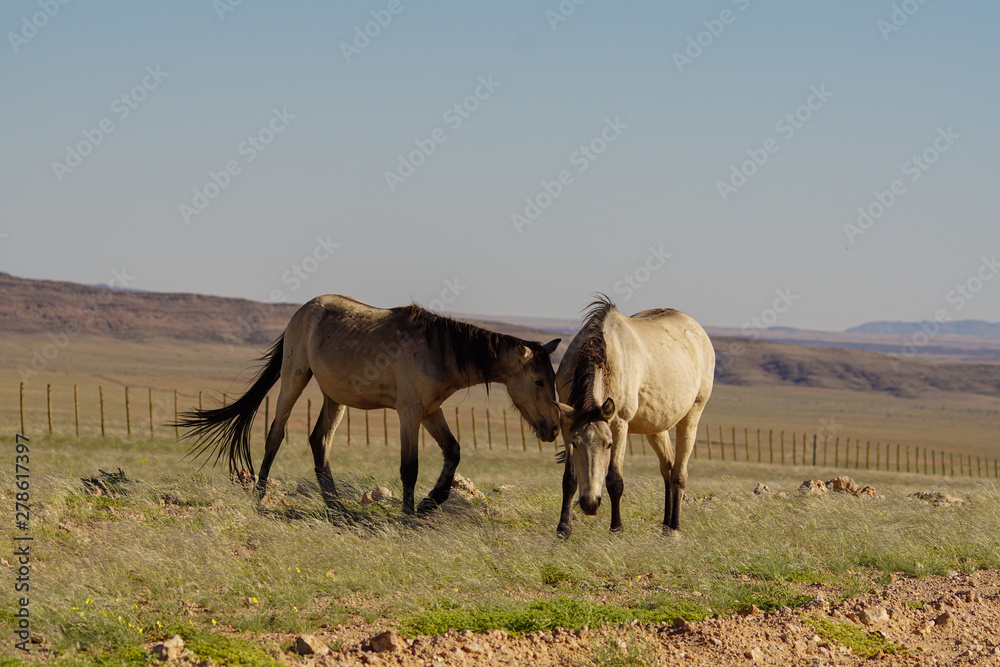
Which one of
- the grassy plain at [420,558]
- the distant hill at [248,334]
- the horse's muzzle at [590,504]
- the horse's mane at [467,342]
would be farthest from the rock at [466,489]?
the distant hill at [248,334]

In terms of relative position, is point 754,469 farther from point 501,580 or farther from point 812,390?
point 812,390

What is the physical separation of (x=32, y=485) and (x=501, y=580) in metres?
6.28

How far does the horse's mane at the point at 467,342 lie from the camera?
9805 millimetres

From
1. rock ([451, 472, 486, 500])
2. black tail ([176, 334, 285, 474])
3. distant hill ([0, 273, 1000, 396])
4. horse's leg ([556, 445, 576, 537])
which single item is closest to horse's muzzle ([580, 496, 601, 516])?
horse's leg ([556, 445, 576, 537])

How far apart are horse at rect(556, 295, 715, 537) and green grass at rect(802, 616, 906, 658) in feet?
7.18

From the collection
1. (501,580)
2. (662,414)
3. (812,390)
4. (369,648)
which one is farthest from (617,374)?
(812,390)

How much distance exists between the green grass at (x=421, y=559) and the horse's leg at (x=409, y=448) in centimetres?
28

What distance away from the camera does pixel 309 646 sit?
5.50 meters

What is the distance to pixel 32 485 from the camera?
10.5m

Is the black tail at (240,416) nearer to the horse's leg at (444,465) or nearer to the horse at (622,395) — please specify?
the horse's leg at (444,465)

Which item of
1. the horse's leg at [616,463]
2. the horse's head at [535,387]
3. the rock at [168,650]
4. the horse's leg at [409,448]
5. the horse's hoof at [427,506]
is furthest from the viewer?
the horse's hoof at [427,506]

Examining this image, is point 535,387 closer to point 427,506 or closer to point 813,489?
point 427,506

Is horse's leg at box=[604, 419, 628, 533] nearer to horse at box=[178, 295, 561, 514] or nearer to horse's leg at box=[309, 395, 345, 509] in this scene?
horse at box=[178, 295, 561, 514]

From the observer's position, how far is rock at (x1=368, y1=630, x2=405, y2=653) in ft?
18.4
